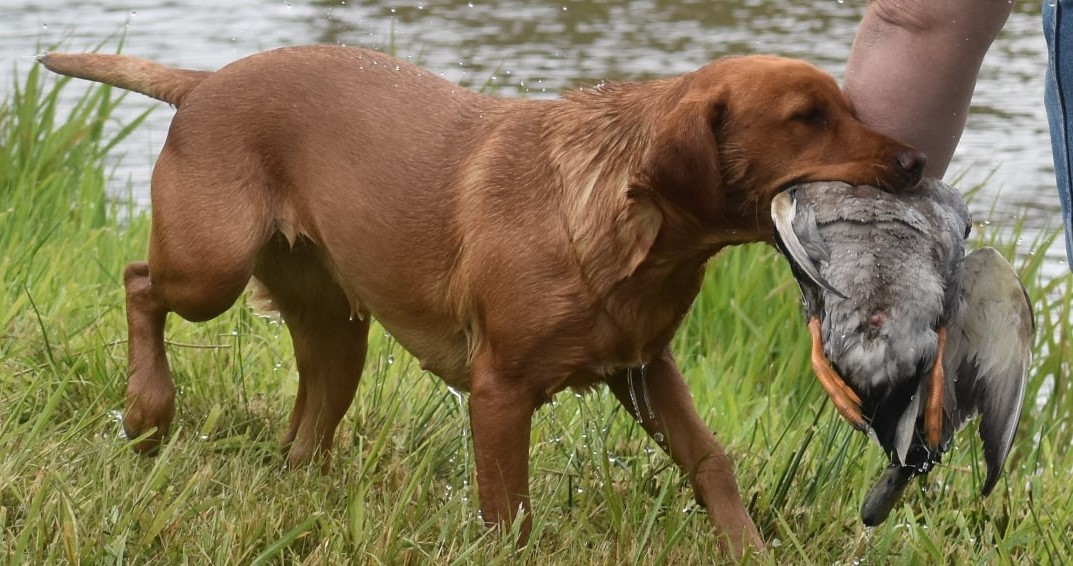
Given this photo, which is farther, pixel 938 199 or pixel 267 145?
pixel 267 145

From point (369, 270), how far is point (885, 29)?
56.4 inches

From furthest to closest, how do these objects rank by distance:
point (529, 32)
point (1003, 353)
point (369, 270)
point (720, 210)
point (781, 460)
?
point (529, 32) → point (781, 460) → point (369, 270) → point (720, 210) → point (1003, 353)

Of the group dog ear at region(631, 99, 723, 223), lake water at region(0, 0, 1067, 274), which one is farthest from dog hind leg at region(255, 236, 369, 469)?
lake water at region(0, 0, 1067, 274)

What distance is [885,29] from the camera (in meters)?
3.44

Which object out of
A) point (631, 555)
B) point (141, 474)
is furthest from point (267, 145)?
point (631, 555)

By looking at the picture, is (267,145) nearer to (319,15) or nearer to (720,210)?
(720,210)

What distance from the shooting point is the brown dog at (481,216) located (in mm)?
3527

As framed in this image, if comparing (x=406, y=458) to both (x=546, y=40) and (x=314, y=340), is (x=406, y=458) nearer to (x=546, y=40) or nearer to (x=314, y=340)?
(x=314, y=340)

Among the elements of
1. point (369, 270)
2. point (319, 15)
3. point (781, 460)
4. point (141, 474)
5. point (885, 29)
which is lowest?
point (319, 15)

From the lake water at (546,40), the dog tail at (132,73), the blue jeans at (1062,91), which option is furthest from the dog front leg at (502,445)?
the lake water at (546,40)

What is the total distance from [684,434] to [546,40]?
5.65 m

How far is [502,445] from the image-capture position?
12.3 feet

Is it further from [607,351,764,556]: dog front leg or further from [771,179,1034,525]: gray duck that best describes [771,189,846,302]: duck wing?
[607,351,764,556]: dog front leg

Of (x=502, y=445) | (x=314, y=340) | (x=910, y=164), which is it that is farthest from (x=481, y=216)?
(x=910, y=164)
